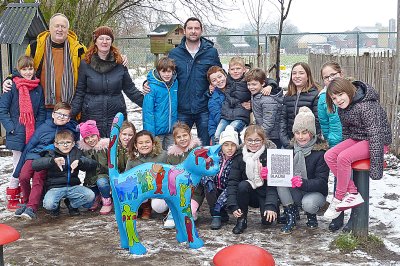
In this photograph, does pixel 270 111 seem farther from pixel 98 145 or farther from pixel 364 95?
pixel 98 145

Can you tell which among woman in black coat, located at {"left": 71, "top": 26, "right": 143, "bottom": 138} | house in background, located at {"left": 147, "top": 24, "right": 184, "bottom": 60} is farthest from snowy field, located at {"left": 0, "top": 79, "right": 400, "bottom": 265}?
house in background, located at {"left": 147, "top": 24, "right": 184, "bottom": 60}

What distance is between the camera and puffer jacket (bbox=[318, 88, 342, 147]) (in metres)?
5.45

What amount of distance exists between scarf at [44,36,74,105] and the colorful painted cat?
193cm

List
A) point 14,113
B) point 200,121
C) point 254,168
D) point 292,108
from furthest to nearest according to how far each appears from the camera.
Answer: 1. point 200,121
2. point 14,113
3. point 292,108
4. point 254,168

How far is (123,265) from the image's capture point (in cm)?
455

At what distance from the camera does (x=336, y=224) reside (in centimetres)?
543

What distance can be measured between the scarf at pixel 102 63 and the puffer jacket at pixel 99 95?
0.03m

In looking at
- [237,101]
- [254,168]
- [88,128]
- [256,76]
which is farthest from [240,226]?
[88,128]

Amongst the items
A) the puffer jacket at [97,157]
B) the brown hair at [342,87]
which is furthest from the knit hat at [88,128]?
the brown hair at [342,87]

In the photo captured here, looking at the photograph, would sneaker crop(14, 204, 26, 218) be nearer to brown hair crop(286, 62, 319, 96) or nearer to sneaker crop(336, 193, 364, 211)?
brown hair crop(286, 62, 319, 96)

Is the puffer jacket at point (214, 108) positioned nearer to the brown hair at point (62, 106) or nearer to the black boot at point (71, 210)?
the brown hair at point (62, 106)

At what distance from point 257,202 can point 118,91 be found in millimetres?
2100

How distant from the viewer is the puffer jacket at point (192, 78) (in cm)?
644

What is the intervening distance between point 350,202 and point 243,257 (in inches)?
97.4
